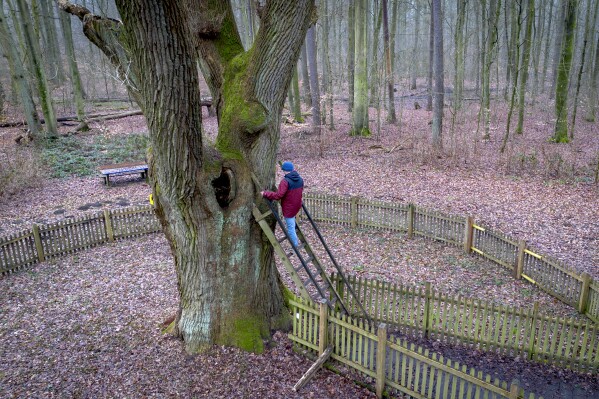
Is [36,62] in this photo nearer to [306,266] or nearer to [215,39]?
[215,39]

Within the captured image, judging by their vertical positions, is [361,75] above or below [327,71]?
below

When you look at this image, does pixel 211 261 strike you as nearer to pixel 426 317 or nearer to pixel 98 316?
pixel 98 316

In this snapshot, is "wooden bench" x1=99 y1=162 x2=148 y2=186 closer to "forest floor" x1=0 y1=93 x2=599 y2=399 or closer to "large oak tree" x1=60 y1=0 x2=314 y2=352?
"forest floor" x1=0 y1=93 x2=599 y2=399

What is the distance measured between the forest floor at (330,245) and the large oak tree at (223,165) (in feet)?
2.10

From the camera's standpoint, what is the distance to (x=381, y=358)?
558 cm

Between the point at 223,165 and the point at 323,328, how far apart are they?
114 inches

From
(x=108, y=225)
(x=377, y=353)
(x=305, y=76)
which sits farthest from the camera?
(x=305, y=76)

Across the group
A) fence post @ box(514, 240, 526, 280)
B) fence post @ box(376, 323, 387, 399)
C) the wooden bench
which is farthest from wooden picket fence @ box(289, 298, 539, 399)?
the wooden bench

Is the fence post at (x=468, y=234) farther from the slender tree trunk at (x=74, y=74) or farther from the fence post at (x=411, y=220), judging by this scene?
the slender tree trunk at (x=74, y=74)

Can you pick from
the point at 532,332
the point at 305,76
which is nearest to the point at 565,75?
the point at 305,76

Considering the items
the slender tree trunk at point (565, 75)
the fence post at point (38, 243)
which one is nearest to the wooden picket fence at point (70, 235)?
the fence post at point (38, 243)

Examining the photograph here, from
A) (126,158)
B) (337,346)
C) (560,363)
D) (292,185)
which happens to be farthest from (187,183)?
(126,158)

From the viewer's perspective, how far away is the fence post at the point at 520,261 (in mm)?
8703

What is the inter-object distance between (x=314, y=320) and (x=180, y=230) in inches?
97.5
